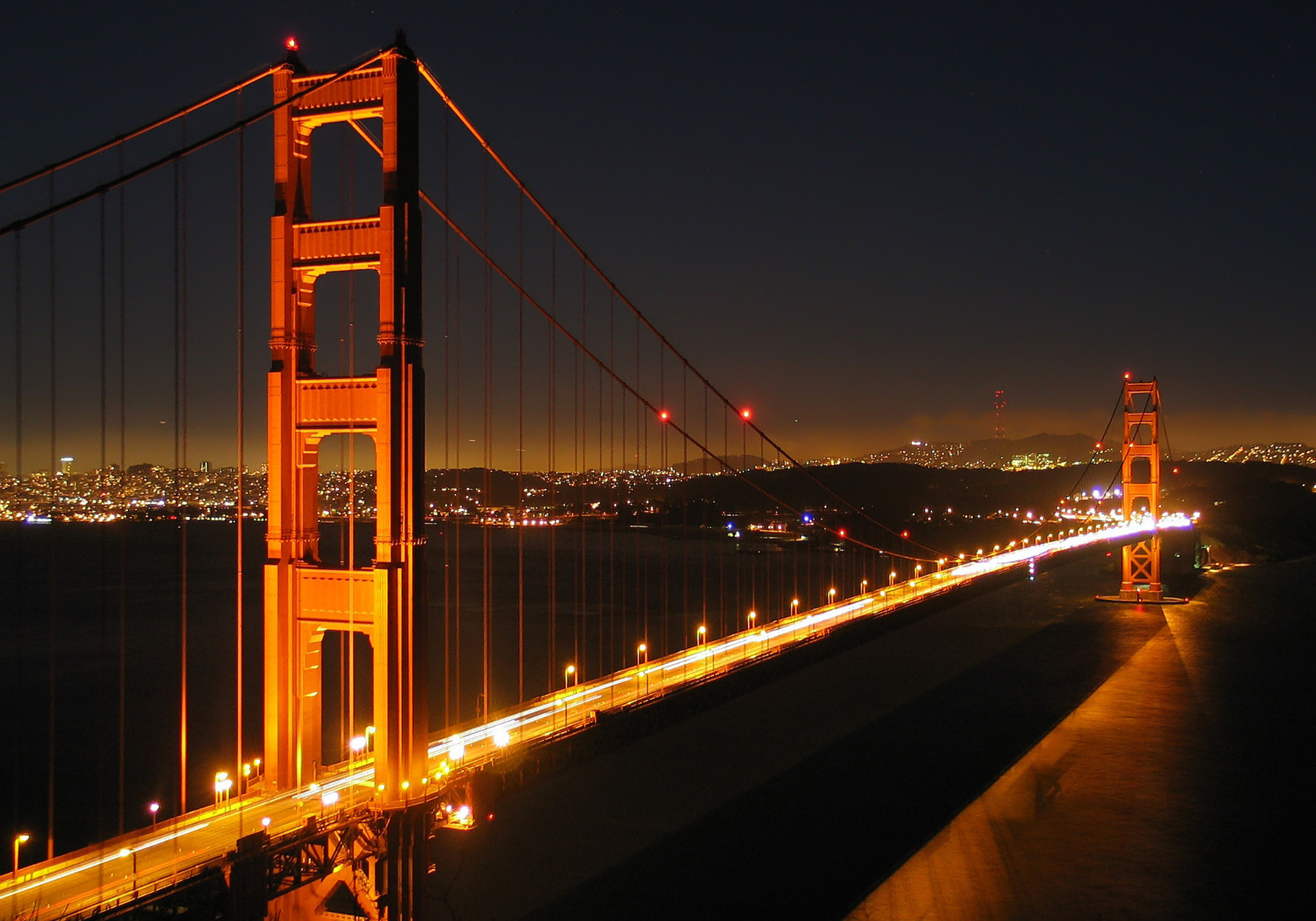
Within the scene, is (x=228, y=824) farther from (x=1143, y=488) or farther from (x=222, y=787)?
(x=1143, y=488)

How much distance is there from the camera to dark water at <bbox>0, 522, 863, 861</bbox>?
1945cm

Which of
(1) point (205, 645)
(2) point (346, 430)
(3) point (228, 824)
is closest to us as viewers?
(3) point (228, 824)

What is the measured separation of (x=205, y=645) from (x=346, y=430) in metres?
30.4

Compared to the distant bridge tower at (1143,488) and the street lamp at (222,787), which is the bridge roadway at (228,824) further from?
the distant bridge tower at (1143,488)

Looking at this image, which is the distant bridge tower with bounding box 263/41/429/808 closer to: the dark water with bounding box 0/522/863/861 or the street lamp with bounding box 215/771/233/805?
the street lamp with bounding box 215/771/233/805

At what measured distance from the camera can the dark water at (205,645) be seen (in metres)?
19.5

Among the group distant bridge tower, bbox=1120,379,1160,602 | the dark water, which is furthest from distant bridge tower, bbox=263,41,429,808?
distant bridge tower, bbox=1120,379,1160,602

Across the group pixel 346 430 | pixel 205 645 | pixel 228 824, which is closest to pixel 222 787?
pixel 228 824

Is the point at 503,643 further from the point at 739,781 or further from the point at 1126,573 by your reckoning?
the point at 1126,573

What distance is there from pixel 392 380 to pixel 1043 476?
121 meters

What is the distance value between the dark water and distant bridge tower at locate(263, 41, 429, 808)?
293cm

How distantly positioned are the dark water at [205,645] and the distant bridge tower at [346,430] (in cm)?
293

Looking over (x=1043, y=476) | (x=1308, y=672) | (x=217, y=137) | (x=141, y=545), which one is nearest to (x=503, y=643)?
(x=1308, y=672)

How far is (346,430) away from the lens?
888cm
